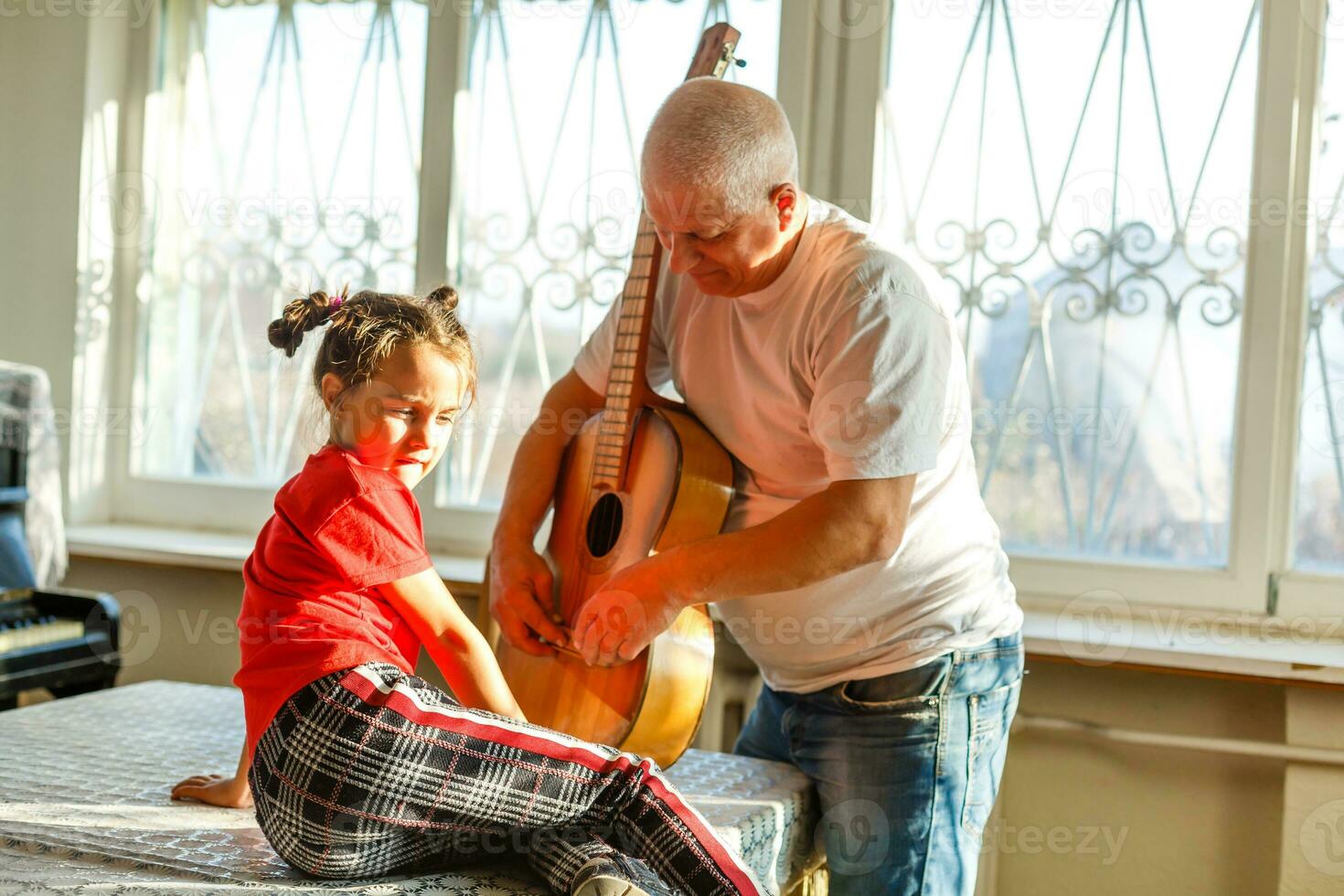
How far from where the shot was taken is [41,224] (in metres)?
3.22

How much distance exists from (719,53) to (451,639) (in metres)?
1.00

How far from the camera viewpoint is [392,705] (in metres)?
1.37

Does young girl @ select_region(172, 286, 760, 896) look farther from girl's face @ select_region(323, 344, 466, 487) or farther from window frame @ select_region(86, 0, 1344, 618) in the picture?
window frame @ select_region(86, 0, 1344, 618)

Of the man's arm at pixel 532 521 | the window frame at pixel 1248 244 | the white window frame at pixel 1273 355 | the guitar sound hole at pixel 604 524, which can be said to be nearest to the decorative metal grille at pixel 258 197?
the window frame at pixel 1248 244

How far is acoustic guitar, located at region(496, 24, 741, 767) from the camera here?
1694mm

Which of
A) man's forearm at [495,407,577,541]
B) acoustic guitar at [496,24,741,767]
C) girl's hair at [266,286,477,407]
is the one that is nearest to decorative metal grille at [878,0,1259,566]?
acoustic guitar at [496,24,741,767]

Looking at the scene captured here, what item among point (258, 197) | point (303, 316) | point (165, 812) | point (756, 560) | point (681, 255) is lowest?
point (165, 812)

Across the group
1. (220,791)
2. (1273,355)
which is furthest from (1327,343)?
(220,791)

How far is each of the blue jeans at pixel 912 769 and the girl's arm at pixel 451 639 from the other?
1.67 ft

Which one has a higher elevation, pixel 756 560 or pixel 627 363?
pixel 627 363

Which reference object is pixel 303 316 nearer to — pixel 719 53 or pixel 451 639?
pixel 451 639

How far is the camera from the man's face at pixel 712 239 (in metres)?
1.57

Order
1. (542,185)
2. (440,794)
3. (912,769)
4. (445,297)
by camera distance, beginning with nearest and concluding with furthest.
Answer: (440,794)
(445,297)
(912,769)
(542,185)

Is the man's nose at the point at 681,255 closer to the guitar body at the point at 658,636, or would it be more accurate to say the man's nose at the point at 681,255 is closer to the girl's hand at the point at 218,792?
the guitar body at the point at 658,636
